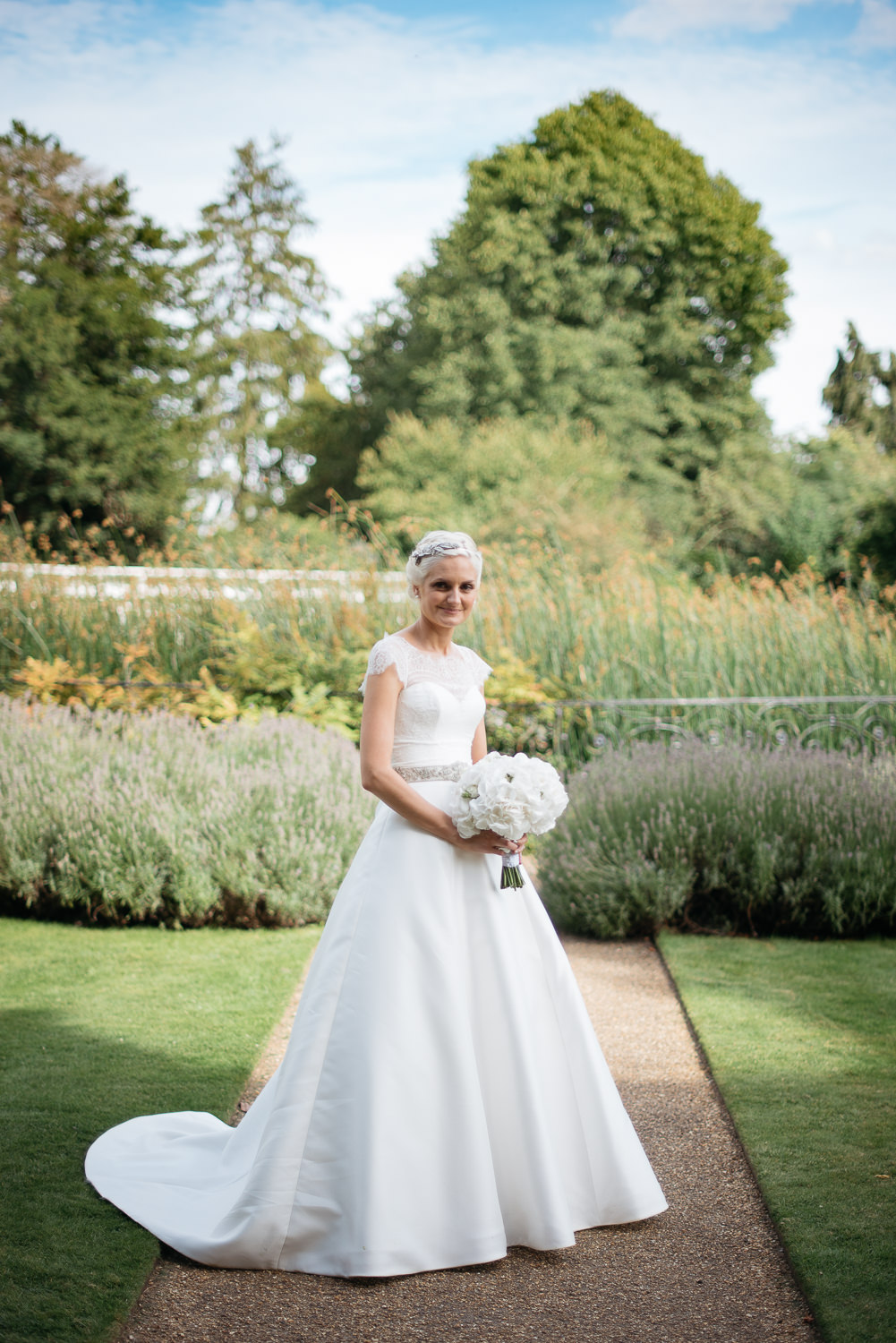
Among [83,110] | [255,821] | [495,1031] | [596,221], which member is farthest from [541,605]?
[83,110]

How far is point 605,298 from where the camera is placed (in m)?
28.5

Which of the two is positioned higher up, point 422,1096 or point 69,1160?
point 422,1096

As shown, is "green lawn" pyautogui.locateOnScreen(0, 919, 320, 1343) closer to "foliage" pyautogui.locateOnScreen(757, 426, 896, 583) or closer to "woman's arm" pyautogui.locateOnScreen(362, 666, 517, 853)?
"woman's arm" pyautogui.locateOnScreen(362, 666, 517, 853)

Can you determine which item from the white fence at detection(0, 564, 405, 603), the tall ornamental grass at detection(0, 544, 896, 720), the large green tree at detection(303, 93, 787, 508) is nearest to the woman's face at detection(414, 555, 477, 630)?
the tall ornamental grass at detection(0, 544, 896, 720)

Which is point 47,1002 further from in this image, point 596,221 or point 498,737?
point 596,221

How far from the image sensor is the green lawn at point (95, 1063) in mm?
2465

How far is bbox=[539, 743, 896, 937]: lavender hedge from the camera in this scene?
5.61 meters

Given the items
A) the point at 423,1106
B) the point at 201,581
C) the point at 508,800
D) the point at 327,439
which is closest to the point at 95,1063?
the point at 423,1106

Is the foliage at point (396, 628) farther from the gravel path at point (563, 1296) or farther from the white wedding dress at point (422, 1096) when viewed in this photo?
the gravel path at point (563, 1296)

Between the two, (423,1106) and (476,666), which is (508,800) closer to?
(476,666)

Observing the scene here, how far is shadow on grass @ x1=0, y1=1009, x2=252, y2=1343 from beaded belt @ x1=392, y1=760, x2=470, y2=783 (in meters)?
1.38

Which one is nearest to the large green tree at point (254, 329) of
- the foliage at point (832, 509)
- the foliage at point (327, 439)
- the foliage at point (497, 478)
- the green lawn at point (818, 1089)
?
the foliage at point (327, 439)

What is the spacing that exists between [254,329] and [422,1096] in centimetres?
3103

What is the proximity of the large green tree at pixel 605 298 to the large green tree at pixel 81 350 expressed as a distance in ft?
21.9
